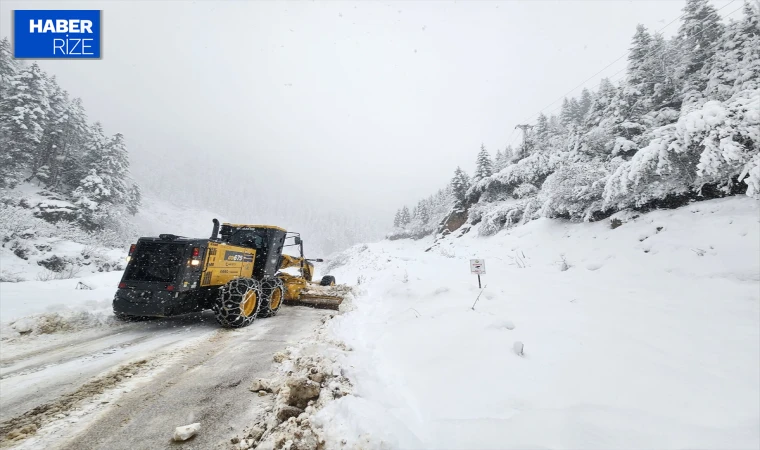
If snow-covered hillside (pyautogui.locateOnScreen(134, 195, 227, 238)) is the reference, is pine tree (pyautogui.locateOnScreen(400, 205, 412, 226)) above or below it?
below

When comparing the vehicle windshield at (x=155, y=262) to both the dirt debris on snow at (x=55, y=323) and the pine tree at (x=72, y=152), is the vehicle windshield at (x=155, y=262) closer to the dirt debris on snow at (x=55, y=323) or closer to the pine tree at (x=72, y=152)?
the dirt debris on snow at (x=55, y=323)

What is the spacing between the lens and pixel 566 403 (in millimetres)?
2523

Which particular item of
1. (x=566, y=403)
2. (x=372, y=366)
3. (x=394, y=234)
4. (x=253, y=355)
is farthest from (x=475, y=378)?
(x=394, y=234)

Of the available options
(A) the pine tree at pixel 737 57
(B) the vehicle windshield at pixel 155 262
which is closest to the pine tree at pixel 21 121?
(B) the vehicle windshield at pixel 155 262

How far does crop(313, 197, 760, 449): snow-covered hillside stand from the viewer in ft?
7.30

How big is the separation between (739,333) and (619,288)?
2.48m

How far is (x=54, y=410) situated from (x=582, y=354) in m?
5.57

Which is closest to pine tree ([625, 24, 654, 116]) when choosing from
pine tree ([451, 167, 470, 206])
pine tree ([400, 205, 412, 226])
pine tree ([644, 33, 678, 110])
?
pine tree ([644, 33, 678, 110])

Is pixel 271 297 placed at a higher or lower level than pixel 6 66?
lower

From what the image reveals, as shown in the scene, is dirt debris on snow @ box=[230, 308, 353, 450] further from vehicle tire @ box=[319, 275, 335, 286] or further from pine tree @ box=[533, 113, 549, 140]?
pine tree @ box=[533, 113, 549, 140]

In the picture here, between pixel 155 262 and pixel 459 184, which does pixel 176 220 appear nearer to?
pixel 459 184

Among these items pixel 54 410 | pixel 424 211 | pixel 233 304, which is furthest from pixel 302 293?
pixel 424 211

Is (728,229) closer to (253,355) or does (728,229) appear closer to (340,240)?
(253,355)

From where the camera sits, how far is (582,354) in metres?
3.43
